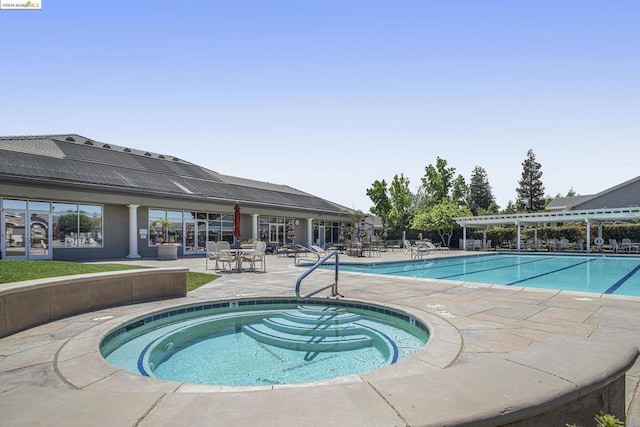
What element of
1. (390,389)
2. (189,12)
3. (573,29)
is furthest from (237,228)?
(390,389)

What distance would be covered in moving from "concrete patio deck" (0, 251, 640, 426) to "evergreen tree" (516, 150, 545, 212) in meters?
58.1

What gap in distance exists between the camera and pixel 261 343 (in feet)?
17.6

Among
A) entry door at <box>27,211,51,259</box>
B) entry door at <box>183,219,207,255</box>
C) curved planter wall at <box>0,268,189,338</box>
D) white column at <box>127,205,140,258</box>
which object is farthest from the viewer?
entry door at <box>183,219,207,255</box>

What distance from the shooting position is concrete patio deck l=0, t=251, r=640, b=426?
1.76 metres

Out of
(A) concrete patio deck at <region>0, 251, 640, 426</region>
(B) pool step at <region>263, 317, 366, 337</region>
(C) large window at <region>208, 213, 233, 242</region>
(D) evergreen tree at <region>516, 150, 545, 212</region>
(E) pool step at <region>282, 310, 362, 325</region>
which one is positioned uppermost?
(D) evergreen tree at <region>516, 150, 545, 212</region>

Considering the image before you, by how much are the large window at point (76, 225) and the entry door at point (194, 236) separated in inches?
184

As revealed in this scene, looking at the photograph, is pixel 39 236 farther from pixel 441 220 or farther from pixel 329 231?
pixel 441 220

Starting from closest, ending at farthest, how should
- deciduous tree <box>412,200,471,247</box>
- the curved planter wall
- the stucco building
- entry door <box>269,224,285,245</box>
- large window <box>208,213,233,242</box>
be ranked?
the curved planter wall < the stucco building < large window <box>208,213,233,242</box> < entry door <box>269,224,285,245</box> < deciduous tree <box>412,200,471,247</box>

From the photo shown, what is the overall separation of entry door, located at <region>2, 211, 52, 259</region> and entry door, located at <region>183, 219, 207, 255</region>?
22.0 feet

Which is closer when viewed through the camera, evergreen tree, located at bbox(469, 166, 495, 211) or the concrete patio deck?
the concrete patio deck

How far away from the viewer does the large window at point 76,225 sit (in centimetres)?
1611

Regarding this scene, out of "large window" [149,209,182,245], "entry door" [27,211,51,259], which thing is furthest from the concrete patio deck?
"large window" [149,209,182,245]

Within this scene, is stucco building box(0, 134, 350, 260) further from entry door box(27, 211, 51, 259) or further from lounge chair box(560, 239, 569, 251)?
lounge chair box(560, 239, 569, 251)

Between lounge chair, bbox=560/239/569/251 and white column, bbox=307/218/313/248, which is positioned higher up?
white column, bbox=307/218/313/248
